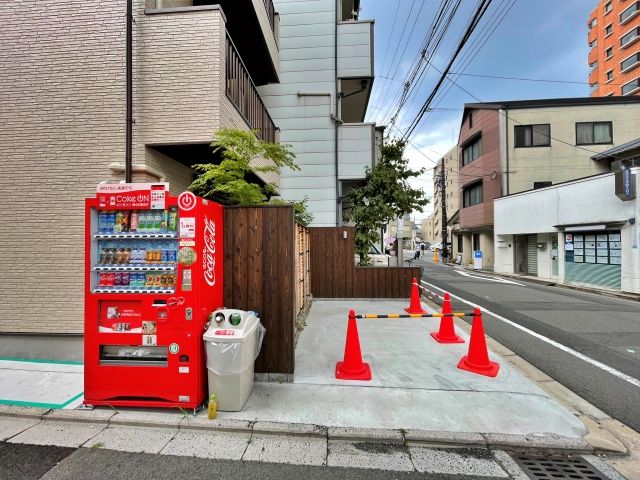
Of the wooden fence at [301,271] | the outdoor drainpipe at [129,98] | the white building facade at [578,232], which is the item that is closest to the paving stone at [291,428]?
the wooden fence at [301,271]

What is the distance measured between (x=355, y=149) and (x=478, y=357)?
26.2 feet

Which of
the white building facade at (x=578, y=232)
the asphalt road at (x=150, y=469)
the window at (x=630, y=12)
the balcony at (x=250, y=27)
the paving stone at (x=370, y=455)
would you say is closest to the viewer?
the asphalt road at (x=150, y=469)

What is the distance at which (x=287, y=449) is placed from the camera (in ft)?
9.27

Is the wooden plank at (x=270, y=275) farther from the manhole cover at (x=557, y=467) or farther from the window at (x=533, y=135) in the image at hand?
the window at (x=533, y=135)

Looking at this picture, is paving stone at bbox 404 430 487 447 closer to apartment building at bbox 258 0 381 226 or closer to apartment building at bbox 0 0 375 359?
apartment building at bbox 0 0 375 359

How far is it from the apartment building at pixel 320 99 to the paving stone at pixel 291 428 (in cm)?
839

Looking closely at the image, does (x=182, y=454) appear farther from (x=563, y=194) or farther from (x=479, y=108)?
(x=479, y=108)

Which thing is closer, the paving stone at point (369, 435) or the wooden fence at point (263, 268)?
the paving stone at point (369, 435)

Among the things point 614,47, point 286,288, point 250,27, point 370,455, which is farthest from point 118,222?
point 614,47

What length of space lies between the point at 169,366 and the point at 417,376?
123 inches

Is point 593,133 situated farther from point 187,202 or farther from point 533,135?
point 187,202

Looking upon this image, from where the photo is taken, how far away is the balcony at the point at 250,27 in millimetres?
5952

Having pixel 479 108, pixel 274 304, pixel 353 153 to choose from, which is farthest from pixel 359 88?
pixel 479 108

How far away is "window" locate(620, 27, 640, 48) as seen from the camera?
2994 cm
